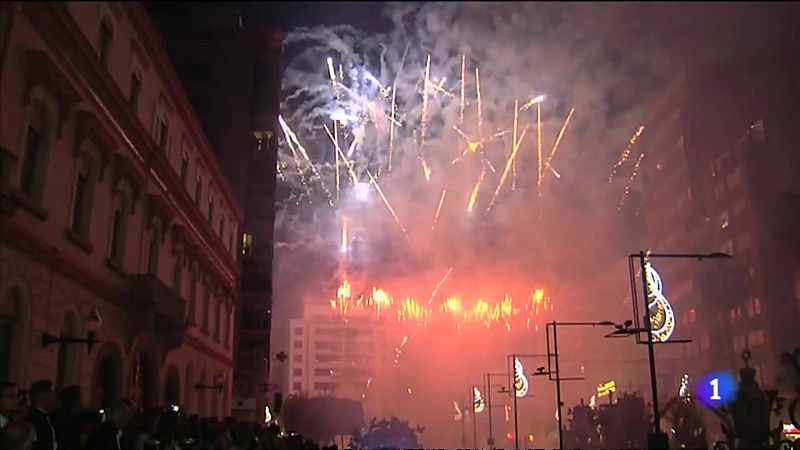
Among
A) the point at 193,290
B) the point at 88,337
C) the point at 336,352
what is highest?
the point at 336,352

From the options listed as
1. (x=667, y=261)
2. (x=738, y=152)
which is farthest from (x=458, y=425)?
(x=738, y=152)

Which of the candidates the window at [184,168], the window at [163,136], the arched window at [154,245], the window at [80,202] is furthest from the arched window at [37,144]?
the window at [184,168]

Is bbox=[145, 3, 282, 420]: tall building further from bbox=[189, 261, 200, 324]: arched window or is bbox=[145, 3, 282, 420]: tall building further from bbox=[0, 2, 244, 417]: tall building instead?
bbox=[0, 2, 244, 417]: tall building

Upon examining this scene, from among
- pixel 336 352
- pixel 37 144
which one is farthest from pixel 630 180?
pixel 37 144

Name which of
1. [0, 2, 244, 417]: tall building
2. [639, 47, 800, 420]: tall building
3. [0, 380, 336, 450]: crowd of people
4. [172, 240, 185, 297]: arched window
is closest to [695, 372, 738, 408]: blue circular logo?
[639, 47, 800, 420]: tall building

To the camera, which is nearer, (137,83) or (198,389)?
(137,83)

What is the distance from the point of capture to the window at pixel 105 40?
19.6m

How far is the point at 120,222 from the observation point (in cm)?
2289

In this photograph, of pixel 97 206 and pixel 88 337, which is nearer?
pixel 88 337

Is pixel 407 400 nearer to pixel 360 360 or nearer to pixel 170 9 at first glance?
pixel 360 360

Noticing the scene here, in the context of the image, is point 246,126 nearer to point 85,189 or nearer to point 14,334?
point 85,189

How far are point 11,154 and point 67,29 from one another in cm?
339

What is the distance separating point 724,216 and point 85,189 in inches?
3094

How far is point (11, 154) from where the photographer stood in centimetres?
1453
